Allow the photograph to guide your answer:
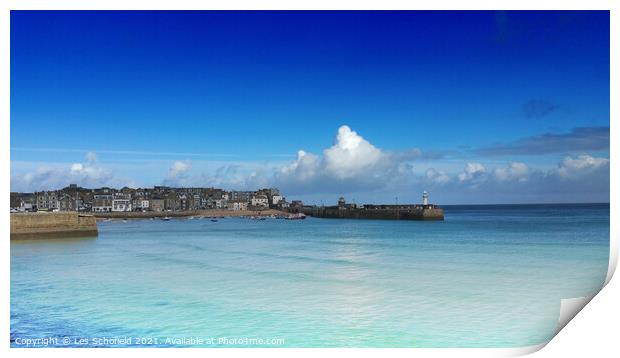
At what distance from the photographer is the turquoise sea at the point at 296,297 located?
14.4 feet

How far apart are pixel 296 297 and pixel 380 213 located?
22444mm

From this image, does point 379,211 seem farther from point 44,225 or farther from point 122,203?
point 44,225

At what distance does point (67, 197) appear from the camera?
44.5 ft

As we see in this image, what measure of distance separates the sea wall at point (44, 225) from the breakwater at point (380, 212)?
15.7m

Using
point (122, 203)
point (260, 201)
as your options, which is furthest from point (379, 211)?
point (122, 203)

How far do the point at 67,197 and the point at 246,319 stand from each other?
1021 centimetres

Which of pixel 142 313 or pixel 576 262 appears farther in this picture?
pixel 576 262

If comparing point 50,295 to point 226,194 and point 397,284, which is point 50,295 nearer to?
point 397,284

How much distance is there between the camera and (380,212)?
2800 centimetres

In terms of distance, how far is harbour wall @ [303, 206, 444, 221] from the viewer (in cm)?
2505
